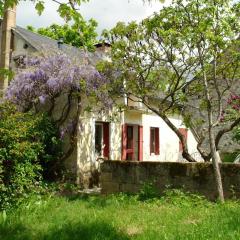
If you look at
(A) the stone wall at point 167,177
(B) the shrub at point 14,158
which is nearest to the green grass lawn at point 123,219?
(B) the shrub at point 14,158

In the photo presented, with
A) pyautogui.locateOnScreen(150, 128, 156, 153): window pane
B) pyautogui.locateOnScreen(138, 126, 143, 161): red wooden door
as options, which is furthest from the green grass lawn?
pyautogui.locateOnScreen(150, 128, 156, 153): window pane

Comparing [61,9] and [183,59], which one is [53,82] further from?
[61,9]

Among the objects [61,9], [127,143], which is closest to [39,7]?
[61,9]

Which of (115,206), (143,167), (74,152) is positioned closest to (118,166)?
(143,167)

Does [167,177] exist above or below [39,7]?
below

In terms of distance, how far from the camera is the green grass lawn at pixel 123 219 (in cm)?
645

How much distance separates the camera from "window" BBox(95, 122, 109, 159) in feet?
51.4

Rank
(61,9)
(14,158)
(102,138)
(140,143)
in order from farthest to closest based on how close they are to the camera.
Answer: (140,143) → (102,138) → (14,158) → (61,9)

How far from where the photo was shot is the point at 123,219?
7.62 meters

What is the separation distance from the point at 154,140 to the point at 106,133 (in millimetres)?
4248

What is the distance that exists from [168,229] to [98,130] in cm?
942

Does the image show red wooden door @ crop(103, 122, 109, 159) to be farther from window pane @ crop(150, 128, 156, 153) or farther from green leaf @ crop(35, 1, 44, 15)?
green leaf @ crop(35, 1, 44, 15)

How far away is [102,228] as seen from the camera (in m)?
6.95

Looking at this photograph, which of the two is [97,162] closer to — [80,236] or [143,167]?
[143,167]
